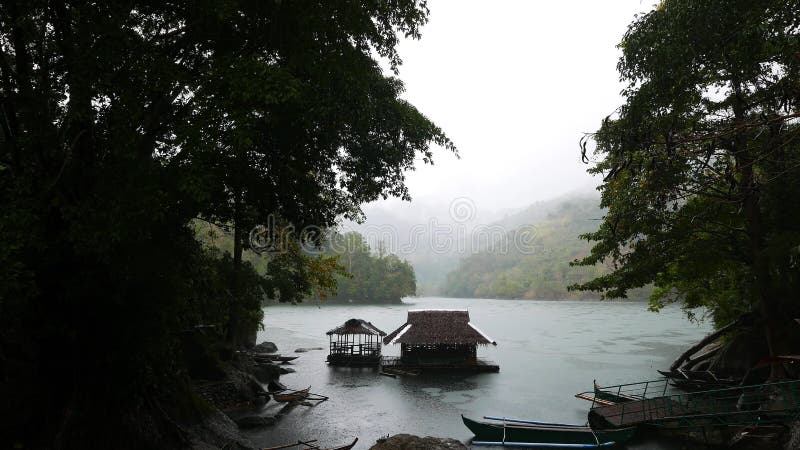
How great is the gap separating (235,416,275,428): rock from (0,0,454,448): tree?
234 inches

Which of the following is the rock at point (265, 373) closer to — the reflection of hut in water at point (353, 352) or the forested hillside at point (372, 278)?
the reflection of hut in water at point (353, 352)

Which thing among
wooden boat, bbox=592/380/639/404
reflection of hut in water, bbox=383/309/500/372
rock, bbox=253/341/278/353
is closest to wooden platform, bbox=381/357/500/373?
reflection of hut in water, bbox=383/309/500/372

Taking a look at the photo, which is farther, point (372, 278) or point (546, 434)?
point (372, 278)

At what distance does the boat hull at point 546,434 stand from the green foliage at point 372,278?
264 ft

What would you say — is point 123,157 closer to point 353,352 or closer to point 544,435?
point 544,435

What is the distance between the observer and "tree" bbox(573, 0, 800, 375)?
8.85 metres

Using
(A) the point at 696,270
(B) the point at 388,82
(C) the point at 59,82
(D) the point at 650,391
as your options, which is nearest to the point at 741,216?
(A) the point at 696,270

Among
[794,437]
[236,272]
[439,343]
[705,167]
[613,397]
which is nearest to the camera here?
[705,167]

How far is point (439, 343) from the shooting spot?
2812 centimetres

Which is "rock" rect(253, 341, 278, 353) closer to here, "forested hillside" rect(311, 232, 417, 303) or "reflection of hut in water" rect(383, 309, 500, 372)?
"reflection of hut in water" rect(383, 309, 500, 372)

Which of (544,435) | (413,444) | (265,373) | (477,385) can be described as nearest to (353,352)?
(265,373)

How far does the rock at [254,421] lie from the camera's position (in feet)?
53.8

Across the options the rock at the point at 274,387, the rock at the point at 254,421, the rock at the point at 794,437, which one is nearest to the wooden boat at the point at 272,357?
the rock at the point at 274,387

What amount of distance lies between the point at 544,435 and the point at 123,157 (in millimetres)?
13734
